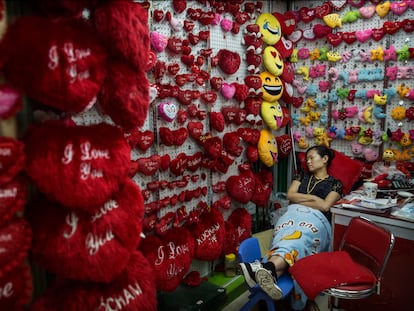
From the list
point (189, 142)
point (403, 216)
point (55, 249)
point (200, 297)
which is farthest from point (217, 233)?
point (55, 249)

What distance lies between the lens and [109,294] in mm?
1312

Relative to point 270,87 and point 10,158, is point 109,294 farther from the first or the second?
point 270,87

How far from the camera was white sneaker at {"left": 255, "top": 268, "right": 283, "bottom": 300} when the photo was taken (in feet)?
6.25

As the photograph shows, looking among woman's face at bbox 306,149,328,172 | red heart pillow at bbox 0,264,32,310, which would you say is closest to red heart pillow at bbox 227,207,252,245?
woman's face at bbox 306,149,328,172

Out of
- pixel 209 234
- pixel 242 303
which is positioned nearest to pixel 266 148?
pixel 209 234

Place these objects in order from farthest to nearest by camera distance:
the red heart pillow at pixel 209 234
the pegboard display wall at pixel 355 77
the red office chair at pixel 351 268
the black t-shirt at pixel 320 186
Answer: the pegboard display wall at pixel 355 77 < the black t-shirt at pixel 320 186 < the red heart pillow at pixel 209 234 < the red office chair at pixel 351 268

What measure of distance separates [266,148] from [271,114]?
33 centimetres

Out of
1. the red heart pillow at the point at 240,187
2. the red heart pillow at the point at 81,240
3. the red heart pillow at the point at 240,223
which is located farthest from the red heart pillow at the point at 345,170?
the red heart pillow at the point at 81,240

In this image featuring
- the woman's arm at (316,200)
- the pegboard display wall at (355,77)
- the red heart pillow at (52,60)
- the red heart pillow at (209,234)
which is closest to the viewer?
the red heart pillow at (52,60)

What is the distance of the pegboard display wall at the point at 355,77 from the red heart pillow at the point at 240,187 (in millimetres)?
962

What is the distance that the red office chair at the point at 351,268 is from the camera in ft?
5.61

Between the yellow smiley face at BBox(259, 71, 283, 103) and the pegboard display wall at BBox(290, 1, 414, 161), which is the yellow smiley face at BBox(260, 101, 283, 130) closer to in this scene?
the yellow smiley face at BBox(259, 71, 283, 103)

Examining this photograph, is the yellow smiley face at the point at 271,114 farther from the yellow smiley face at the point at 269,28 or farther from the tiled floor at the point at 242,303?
the tiled floor at the point at 242,303

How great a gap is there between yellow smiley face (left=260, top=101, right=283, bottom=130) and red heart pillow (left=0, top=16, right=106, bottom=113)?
2.22 metres
